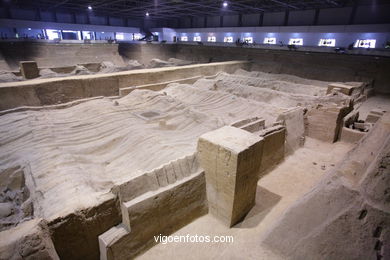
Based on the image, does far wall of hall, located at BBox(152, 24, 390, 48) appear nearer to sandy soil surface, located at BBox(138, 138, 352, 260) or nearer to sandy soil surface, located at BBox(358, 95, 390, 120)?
sandy soil surface, located at BBox(358, 95, 390, 120)

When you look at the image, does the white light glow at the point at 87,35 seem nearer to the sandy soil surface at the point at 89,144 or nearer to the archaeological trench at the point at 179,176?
the archaeological trench at the point at 179,176

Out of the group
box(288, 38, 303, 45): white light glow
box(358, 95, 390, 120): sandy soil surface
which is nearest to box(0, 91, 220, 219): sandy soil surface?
box(358, 95, 390, 120): sandy soil surface

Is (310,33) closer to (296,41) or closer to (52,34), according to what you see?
(296,41)

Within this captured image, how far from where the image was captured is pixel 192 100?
22.6ft

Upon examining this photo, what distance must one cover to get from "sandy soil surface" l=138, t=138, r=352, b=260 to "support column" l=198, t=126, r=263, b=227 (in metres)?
0.18

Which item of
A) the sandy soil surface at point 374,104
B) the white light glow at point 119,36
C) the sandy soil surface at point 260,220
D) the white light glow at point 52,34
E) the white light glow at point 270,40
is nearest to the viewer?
the sandy soil surface at point 260,220

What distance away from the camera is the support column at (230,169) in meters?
2.71

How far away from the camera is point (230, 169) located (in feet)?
8.96

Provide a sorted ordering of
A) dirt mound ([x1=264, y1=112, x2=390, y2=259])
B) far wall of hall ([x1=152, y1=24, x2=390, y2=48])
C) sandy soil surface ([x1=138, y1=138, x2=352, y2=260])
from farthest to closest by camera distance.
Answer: far wall of hall ([x1=152, y1=24, x2=390, y2=48]) < sandy soil surface ([x1=138, y1=138, x2=352, y2=260]) < dirt mound ([x1=264, y1=112, x2=390, y2=259])

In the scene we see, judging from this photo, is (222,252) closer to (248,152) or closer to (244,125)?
(248,152)

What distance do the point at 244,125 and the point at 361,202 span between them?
2226mm

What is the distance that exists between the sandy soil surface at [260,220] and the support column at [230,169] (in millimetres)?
181

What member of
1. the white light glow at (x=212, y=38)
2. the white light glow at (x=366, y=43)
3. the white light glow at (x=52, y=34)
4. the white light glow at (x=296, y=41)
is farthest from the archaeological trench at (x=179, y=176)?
the white light glow at (x=52, y=34)

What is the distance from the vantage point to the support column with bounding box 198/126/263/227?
2.71 m
